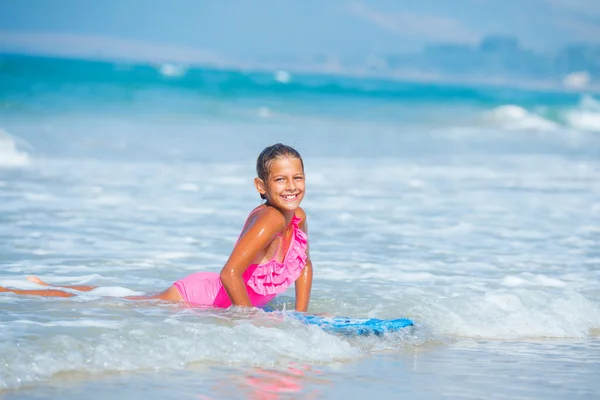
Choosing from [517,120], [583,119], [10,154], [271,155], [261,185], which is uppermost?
[583,119]

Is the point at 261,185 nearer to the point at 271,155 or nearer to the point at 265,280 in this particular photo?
the point at 271,155

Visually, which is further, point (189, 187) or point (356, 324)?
point (189, 187)

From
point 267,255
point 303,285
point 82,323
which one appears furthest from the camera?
point 303,285

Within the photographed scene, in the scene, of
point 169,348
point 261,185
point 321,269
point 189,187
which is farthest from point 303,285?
point 189,187

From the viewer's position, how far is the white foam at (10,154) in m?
13.4

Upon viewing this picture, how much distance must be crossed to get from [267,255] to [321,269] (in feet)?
5.76

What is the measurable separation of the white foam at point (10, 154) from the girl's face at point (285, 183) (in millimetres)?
9049

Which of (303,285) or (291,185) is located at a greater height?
(291,185)

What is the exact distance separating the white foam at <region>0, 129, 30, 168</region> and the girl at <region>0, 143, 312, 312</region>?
839 cm

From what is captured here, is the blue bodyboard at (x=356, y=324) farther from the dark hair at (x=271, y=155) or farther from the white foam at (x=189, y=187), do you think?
the white foam at (x=189, y=187)

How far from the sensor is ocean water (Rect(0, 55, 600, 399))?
4.16 m

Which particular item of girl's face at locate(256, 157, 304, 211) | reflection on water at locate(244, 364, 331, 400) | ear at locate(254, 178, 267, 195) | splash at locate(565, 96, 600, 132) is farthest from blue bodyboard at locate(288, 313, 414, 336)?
splash at locate(565, 96, 600, 132)

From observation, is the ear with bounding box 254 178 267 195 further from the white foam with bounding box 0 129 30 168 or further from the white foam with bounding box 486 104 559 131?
the white foam with bounding box 486 104 559 131

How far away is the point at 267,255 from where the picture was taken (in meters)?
5.11
